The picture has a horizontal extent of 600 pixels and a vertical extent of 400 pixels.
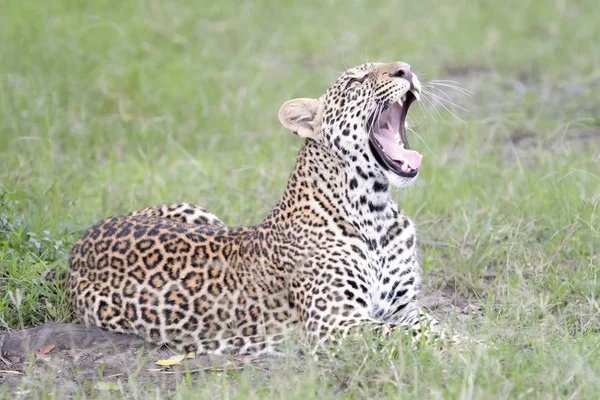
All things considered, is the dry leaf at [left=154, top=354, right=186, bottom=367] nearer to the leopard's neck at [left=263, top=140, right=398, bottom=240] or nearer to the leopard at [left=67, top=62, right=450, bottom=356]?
the leopard at [left=67, top=62, right=450, bottom=356]

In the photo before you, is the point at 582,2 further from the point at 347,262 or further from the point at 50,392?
the point at 50,392

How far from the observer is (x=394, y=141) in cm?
660

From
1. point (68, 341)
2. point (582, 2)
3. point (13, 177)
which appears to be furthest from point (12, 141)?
point (582, 2)

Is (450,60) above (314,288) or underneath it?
above

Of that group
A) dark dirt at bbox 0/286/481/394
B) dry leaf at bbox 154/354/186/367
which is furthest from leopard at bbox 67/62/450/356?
dry leaf at bbox 154/354/186/367

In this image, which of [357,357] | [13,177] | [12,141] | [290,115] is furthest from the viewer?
[12,141]

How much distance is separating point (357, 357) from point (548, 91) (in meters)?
8.11

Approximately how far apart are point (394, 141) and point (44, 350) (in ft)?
8.41

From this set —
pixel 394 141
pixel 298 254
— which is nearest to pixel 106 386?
pixel 298 254

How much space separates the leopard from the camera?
6.35 m

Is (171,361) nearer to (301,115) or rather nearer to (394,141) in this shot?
(301,115)

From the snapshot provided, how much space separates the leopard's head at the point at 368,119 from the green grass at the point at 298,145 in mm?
1041

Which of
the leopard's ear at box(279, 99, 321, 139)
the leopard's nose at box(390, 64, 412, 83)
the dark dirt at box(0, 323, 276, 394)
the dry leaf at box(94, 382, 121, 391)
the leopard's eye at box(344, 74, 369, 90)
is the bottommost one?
the dark dirt at box(0, 323, 276, 394)

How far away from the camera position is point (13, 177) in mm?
8688
